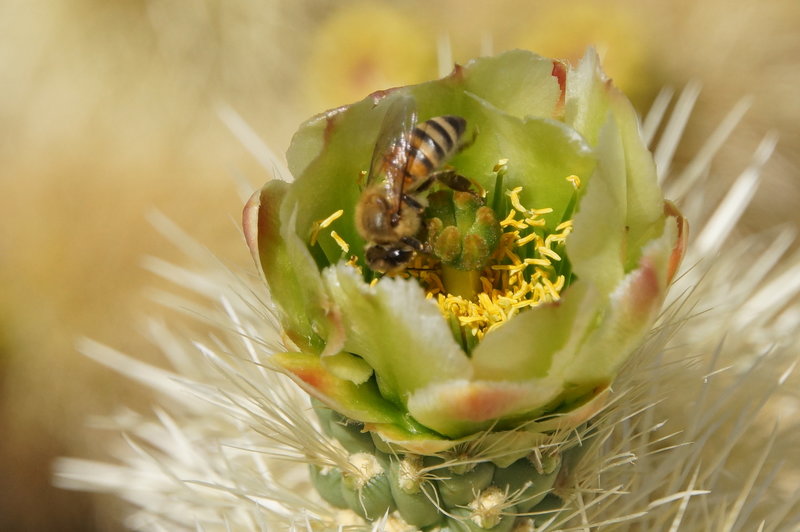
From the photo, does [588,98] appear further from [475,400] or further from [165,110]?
[165,110]

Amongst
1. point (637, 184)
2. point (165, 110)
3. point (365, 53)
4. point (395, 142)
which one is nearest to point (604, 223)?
point (637, 184)

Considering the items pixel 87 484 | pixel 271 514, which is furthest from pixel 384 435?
pixel 87 484

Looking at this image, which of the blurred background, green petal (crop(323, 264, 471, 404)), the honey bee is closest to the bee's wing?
the honey bee

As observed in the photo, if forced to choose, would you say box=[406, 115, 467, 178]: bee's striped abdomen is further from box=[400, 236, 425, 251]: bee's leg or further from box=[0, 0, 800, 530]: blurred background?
box=[0, 0, 800, 530]: blurred background

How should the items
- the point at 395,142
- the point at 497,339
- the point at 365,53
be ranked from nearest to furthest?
the point at 497,339, the point at 395,142, the point at 365,53

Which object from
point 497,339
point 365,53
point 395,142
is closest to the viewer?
point 497,339

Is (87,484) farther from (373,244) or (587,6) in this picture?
(587,6)
